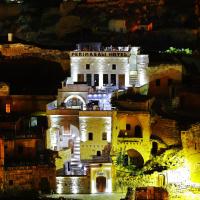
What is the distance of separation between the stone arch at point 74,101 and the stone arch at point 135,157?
552 cm

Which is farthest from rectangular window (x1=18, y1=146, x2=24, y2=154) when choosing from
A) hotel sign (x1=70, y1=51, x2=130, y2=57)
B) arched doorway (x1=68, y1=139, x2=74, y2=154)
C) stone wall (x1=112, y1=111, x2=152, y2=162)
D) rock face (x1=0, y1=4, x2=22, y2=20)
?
rock face (x1=0, y1=4, x2=22, y2=20)

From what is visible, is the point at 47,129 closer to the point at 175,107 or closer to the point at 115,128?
the point at 115,128

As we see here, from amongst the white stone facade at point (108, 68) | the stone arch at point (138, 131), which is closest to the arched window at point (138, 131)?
the stone arch at point (138, 131)

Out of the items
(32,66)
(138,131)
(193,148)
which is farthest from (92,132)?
(32,66)

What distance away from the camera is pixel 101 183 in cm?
5134

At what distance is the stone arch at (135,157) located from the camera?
5479 cm

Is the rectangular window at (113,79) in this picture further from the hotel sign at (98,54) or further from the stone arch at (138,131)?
the stone arch at (138,131)

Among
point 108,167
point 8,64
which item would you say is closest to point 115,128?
point 108,167

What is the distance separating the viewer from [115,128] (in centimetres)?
5338

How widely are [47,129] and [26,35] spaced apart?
18507 millimetres

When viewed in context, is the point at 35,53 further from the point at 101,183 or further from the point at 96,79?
the point at 101,183

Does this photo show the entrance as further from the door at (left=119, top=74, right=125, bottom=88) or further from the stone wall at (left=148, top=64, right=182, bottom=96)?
the stone wall at (left=148, top=64, right=182, bottom=96)

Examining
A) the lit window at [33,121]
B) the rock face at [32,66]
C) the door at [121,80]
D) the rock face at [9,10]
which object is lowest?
the lit window at [33,121]

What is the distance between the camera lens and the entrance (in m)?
51.2
